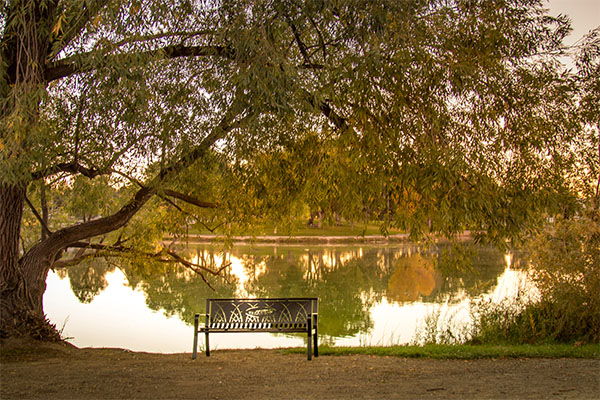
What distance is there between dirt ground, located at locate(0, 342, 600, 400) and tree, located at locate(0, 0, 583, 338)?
4.73 feet

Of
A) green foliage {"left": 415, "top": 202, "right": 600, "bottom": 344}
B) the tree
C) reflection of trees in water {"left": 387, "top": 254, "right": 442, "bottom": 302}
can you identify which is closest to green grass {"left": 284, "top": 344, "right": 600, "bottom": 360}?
green foliage {"left": 415, "top": 202, "right": 600, "bottom": 344}

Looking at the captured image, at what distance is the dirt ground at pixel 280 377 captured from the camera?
4652 mm

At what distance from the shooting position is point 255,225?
9.01m

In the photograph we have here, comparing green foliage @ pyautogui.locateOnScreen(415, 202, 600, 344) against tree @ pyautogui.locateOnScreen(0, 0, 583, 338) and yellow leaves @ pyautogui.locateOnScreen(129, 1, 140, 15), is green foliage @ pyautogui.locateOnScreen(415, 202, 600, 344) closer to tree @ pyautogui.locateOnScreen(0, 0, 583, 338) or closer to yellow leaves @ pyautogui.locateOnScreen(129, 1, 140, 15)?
tree @ pyautogui.locateOnScreen(0, 0, 583, 338)

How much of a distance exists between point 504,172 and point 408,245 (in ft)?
85.3

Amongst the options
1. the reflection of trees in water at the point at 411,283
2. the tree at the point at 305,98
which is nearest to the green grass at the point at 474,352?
the tree at the point at 305,98

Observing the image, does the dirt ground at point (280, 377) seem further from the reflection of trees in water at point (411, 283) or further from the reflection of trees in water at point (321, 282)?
the reflection of trees in water at point (411, 283)

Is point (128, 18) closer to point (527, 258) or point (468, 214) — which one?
point (468, 214)

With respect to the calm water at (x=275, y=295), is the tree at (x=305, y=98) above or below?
above

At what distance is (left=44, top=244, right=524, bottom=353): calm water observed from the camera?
10.2 metres

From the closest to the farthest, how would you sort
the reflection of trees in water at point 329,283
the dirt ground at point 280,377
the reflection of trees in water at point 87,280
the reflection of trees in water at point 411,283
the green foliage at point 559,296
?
the dirt ground at point 280,377
the green foliage at point 559,296
the reflection of trees in water at point 329,283
the reflection of trees in water at point 411,283
the reflection of trees in water at point 87,280

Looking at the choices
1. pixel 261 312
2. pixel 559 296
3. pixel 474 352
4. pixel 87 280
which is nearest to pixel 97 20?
pixel 261 312

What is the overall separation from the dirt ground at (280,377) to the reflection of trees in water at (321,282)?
3.15 metres

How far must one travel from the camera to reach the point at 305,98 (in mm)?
5242
